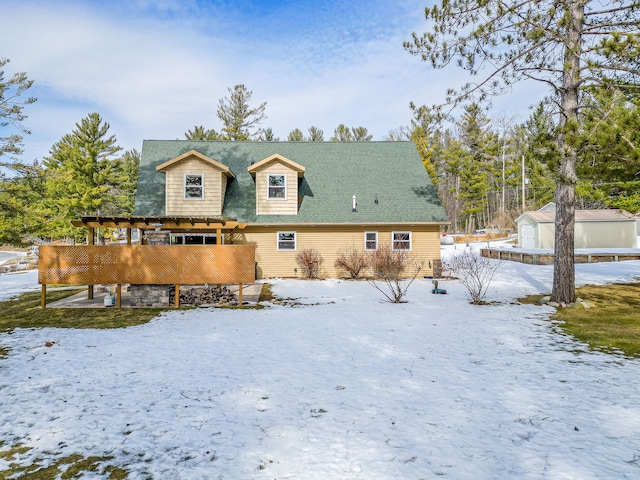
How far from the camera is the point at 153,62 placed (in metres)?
16.7

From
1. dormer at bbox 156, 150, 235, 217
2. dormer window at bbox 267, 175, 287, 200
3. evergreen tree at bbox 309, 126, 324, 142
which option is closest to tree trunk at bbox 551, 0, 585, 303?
dormer window at bbox 267, 175, 287, 200

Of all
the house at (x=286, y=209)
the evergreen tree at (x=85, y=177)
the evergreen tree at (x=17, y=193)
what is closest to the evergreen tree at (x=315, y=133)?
the evergreen tree at (x=85, y=177)

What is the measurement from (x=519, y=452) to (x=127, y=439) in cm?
402

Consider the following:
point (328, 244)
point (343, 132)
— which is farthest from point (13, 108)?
point (343, 132)

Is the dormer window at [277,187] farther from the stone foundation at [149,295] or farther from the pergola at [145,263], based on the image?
the stone foundation at [149,295]

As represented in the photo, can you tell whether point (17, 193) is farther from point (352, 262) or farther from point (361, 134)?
point (361, 134)

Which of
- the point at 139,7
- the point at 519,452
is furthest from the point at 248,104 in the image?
the point at 519,452

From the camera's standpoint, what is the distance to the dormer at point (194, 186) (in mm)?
16625

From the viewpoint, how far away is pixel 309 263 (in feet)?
55.5

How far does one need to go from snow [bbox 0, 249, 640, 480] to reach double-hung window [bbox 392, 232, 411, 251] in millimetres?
9054

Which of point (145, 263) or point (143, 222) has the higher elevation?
point (143, 222)

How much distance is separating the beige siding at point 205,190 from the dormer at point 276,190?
1.82 metres

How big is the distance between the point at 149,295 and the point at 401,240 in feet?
37.5

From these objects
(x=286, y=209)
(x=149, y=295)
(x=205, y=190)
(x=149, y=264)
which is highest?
(x=205, y=190)
